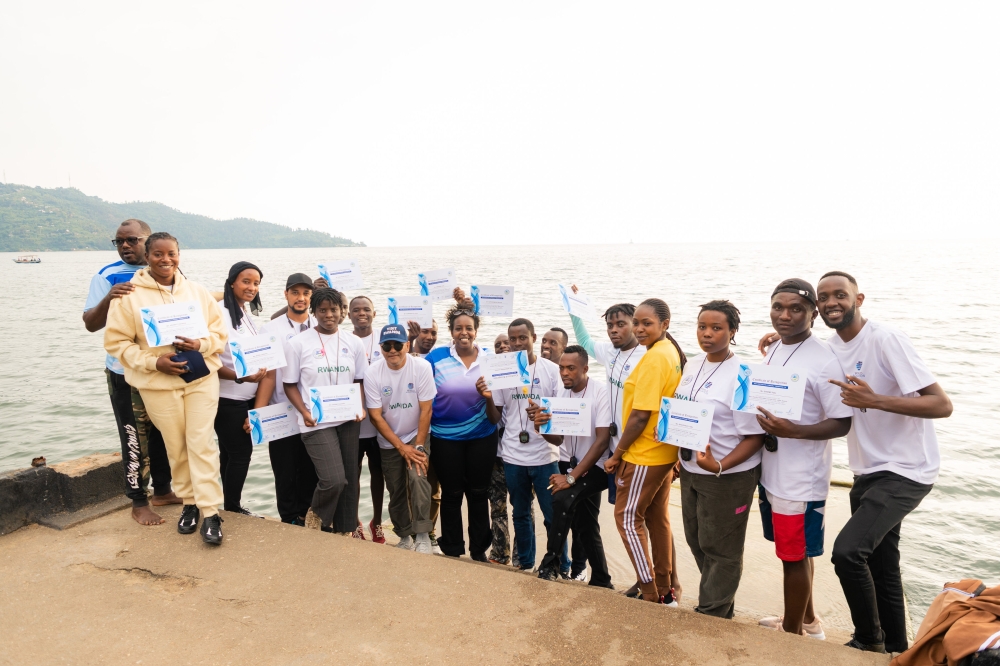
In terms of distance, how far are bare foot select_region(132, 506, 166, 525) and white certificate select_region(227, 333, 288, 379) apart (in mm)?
1266

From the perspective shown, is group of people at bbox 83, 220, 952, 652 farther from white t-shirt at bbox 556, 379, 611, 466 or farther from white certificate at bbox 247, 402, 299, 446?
white certificate at bbox 247, 402, 299, 446

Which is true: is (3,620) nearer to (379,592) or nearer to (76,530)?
(76,530)

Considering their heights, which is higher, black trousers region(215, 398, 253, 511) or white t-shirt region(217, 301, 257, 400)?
white t-shirt region(217, 301, 257, 400)

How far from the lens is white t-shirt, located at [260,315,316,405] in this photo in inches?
197

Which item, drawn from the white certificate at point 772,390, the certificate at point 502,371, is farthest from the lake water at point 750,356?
the certificate at point 502,371

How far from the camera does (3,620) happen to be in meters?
3.36

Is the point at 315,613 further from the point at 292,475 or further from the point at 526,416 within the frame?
the point at 526,416

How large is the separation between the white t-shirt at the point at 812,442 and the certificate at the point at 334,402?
3.15 m

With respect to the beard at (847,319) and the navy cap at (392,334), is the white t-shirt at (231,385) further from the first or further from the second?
the beard at (847,319)

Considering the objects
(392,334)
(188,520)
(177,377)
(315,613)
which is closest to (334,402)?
(392,334)

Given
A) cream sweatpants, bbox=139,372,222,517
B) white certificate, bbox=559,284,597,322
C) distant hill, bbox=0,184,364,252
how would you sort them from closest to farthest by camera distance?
1. cream sweatpants, bbox=139,372,222,517
2. white certificate, bbox=559,284,597,322
3. distant hill, bbox=0,184,364,252

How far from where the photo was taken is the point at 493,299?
21.3 feet

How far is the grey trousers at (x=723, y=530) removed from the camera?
373cm

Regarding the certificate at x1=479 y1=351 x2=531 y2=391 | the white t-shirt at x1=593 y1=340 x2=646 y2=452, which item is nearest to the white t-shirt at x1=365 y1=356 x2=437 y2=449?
the certificate at x1=479 y1=351 x2=531 y2=391
